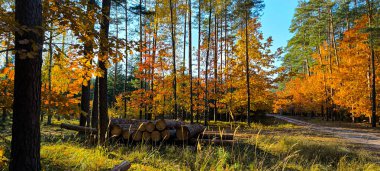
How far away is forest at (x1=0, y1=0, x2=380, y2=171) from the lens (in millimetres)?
2797

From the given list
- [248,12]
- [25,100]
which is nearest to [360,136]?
[248,12]

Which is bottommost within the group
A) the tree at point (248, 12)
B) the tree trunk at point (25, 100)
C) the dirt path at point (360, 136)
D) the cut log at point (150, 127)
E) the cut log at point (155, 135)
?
the dirt path at point (360, 136)

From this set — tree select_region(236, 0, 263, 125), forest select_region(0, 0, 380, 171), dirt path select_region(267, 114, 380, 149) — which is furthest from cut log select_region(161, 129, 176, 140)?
tree select_region(236, 0, 263, 125)

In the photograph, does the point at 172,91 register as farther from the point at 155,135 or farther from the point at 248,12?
the point at 155,135

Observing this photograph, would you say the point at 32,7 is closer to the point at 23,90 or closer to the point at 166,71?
the point at 23,90

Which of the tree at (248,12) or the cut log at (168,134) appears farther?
the tree at (248,12)

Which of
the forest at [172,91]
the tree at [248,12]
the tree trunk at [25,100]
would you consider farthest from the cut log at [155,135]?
the tree at [248,12]

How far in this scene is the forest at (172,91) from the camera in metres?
2.80

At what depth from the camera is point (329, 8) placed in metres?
24.4

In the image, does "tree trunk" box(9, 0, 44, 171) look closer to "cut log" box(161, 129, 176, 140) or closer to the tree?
"cut log" box(161, 129, 176, 140)

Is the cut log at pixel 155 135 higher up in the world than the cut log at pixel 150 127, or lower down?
lower down

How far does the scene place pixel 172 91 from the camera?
712 inches

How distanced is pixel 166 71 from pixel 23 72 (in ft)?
54.0

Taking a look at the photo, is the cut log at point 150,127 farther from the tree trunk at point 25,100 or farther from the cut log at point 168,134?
the tree trunk at point 25,100
